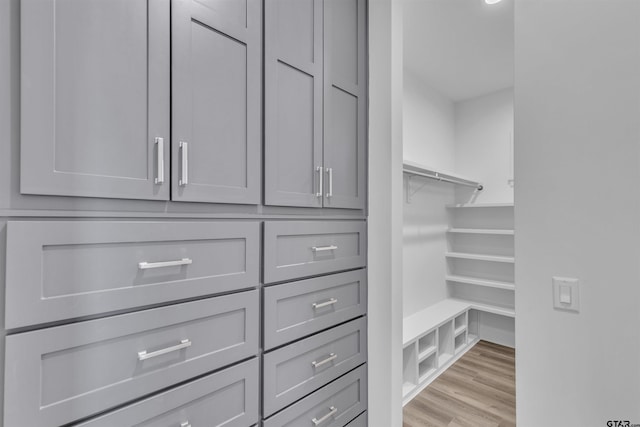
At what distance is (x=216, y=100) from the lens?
3.25 feet

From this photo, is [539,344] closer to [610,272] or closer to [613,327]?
[613,327]

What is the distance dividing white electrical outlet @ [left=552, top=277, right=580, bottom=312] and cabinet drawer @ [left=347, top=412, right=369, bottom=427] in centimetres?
103

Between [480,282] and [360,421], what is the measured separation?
2.10 meters

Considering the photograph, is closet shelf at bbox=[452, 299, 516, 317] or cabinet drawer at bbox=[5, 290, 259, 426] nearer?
cabinet drawer at bbox=[5, 290, 259, 426]

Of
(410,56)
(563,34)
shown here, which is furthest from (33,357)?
(410,56)

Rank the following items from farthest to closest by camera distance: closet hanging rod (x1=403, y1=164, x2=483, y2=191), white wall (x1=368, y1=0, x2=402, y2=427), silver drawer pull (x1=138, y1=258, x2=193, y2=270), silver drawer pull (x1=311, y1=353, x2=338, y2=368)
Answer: closet hanging rod (x1=403, y1=164, x2=483, y2=191)
white wall (x1=368, y1=0, x2=402, y2=427)
silver drawer pull (x1=311, y1=353, x2=338, y2=368)
silver drawer pull (x1=138, y1=258, x2=193, y2=270)

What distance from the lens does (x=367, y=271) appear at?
159cm

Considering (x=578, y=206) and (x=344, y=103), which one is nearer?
(x=578, y=206)

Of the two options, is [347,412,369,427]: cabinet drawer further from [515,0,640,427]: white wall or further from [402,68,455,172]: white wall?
[402,68,455,172]: white wall

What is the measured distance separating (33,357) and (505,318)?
11.9 ft

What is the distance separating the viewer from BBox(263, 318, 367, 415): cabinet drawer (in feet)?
3.78

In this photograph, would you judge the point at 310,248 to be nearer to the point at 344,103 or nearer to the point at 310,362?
the point at 310,362

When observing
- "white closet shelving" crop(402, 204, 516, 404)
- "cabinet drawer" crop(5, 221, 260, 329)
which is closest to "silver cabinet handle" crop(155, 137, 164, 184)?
"cabinet drawer" crop(5, 221, 260, 329)

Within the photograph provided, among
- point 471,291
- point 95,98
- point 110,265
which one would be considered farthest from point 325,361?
point 471,291
